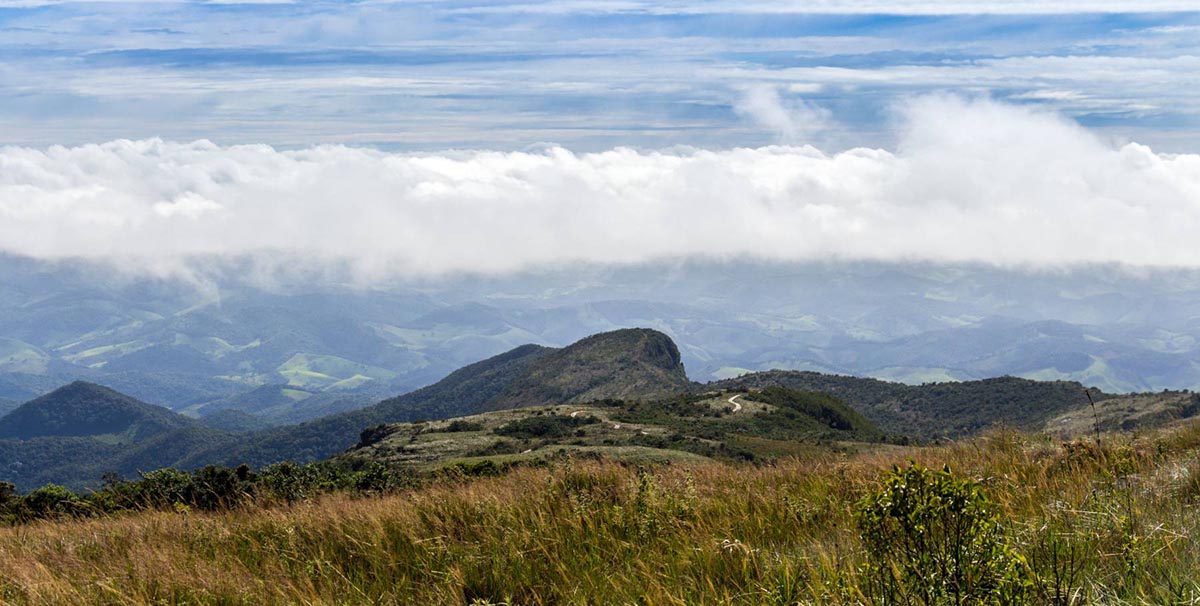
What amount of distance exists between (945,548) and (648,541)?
12.7 feet

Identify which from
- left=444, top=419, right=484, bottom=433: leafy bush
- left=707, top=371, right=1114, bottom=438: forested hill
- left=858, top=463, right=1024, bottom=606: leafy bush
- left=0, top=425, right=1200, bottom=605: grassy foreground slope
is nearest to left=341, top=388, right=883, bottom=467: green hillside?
left=444, top=419, right=484, bottom=433: leafy bush

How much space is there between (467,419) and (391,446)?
2339 centimetres

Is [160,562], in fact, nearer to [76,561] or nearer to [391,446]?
[76,561]

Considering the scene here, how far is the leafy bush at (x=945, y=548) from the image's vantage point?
5.00 m

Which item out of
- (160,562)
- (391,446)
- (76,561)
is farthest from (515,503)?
(391,446)

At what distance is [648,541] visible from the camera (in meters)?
8.66

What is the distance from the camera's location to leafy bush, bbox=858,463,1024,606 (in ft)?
16.4

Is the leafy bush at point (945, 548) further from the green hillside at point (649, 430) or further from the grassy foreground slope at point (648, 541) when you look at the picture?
the green hillside at point (649, 430)

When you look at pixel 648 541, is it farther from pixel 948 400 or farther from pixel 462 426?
pixel 948 400

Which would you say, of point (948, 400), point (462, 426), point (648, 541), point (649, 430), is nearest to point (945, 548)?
point (648, 541)

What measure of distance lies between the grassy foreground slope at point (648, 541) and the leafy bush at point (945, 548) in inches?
2.6

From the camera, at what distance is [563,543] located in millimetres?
8672

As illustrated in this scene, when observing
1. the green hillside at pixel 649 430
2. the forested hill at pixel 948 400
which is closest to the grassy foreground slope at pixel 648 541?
the green hillside at pixel 649 430

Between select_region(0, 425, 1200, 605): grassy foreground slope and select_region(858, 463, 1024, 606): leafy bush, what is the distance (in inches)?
2.6
